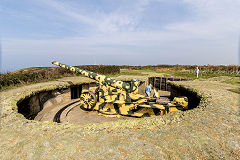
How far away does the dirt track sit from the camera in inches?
83.3

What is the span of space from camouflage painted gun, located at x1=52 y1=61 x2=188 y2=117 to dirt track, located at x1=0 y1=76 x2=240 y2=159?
7.91 ft

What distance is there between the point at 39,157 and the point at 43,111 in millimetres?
6562

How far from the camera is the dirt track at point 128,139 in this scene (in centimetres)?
212

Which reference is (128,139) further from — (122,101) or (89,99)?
(89,99)

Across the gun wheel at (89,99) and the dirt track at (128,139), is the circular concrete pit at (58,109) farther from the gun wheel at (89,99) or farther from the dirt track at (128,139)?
the dirt track at (128,139)

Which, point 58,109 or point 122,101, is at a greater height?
point 122,101

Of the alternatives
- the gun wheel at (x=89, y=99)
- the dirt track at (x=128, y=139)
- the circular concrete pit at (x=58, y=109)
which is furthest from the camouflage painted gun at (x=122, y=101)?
the dirt track at (x=128, y=139)

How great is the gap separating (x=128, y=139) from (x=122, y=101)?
12.6ft

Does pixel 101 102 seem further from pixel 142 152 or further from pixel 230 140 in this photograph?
pixel 230 140

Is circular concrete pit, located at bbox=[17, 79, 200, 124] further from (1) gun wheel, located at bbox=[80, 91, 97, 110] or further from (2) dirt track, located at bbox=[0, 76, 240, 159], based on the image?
(2) dirt track, located at bbox=[0, 76, 240, 159]

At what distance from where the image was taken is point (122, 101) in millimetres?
6324

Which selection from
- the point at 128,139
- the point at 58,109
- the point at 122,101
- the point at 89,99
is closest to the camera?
the point at 128,139

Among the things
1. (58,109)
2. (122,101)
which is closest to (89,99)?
(122,101)

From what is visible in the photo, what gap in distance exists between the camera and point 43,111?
7.74 meters
